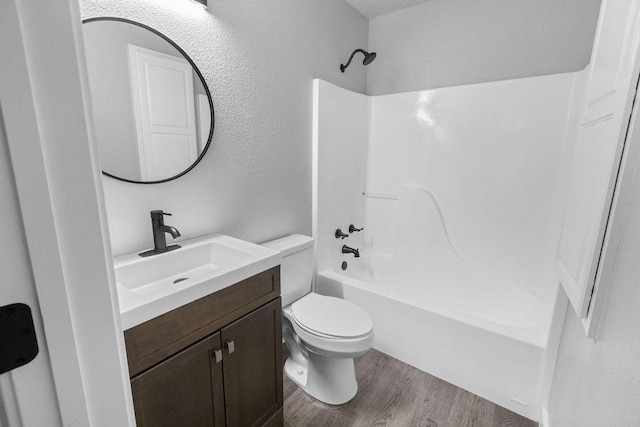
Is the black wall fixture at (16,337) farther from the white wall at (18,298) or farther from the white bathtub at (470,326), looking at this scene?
the white bathtub at (470,326)

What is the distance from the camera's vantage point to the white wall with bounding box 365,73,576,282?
192cm

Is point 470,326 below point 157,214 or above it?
below

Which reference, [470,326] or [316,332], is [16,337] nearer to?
[316,332]

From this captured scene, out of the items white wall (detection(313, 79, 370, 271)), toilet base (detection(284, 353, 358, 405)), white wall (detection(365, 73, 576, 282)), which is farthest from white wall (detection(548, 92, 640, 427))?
white wall (detection(313, 79, 370, 271))

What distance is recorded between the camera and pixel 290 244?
181cm

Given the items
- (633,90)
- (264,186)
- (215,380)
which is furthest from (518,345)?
(264,186)

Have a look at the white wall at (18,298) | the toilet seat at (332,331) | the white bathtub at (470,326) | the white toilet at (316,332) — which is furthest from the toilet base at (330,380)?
the white wall at (18,298)

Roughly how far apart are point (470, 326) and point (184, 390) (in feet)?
4.77

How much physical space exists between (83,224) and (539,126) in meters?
2.39

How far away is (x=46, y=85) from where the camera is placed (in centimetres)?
37

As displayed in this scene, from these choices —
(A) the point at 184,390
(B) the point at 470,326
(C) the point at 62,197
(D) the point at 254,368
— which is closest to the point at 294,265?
(D) the point at 254,368

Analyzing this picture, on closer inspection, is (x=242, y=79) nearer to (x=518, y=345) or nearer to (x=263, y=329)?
(x=263, y=329)

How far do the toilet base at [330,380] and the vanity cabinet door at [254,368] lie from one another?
29 centimetres

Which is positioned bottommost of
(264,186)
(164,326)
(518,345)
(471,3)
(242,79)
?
(518,345)
